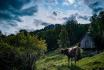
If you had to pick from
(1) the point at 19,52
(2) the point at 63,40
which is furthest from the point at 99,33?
(1) the point at 19,52

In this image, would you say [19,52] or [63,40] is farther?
[63,40]

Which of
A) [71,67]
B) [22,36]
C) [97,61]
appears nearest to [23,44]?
[22,36]

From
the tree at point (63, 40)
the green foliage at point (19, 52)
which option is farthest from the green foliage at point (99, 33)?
the green foliage at point (19, 52)

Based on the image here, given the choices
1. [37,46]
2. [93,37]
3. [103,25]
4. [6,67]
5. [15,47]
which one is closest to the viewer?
[6,67]

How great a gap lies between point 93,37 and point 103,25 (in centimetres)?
940

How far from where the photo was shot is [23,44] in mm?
51750

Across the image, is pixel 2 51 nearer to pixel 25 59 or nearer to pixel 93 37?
pixel 25 59

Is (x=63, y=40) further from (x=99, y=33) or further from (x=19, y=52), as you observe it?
(x=19, y=52)

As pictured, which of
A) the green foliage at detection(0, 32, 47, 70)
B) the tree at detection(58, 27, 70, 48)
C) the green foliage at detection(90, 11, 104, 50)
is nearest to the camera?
the green foliage at detection(0, 32, 47, 70)

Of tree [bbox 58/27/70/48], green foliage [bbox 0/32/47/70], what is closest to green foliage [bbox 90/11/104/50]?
tree [bbox 58/27/70/48]

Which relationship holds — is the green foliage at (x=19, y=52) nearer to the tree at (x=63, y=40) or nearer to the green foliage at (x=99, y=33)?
the green foliage at (x=99, y=33)

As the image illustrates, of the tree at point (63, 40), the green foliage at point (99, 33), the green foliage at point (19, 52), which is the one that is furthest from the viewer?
the tree at point (63, 40)

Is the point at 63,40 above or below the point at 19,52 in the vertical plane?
below

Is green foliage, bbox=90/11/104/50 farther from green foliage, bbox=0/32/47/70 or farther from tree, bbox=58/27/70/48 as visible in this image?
green foliage, bbox=0/32/47/70
